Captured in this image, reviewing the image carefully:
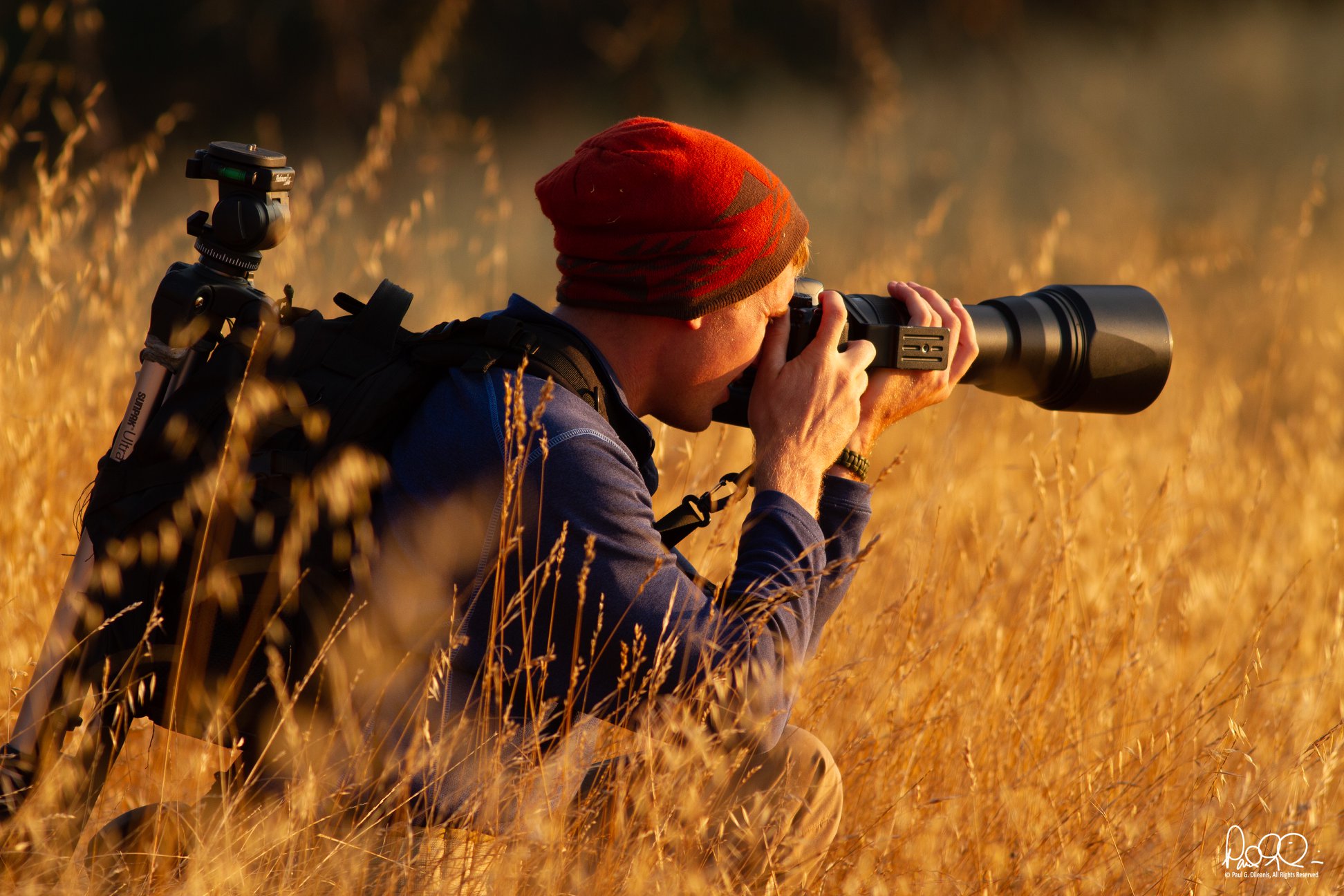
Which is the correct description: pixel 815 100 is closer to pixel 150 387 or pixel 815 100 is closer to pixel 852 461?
pixel 852 461

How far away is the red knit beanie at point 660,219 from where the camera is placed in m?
1.67

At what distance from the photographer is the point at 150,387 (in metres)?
1.60

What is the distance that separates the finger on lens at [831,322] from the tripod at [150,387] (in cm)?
73

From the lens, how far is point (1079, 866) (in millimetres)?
1812

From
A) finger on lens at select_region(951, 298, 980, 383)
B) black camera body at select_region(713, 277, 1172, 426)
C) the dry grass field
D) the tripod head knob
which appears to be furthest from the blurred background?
the tripod head knob

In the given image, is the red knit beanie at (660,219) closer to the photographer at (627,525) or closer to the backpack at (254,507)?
the photographer at (627,525)

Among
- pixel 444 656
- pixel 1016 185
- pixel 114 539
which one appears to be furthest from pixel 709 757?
pixel 1016 185

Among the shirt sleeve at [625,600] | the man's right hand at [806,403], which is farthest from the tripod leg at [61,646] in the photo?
the man's right hand at [806,403]

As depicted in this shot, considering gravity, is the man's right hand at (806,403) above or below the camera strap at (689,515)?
above

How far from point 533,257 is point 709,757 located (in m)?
7.59

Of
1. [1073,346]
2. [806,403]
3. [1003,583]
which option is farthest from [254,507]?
[1003,583]

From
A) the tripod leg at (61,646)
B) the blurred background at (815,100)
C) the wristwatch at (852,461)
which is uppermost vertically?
the blurred background at (815,100)

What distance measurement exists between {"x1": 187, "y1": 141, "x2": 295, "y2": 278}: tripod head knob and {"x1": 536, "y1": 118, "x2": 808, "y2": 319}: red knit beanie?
13.6 inches

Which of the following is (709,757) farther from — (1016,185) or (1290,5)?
(1290,5)
